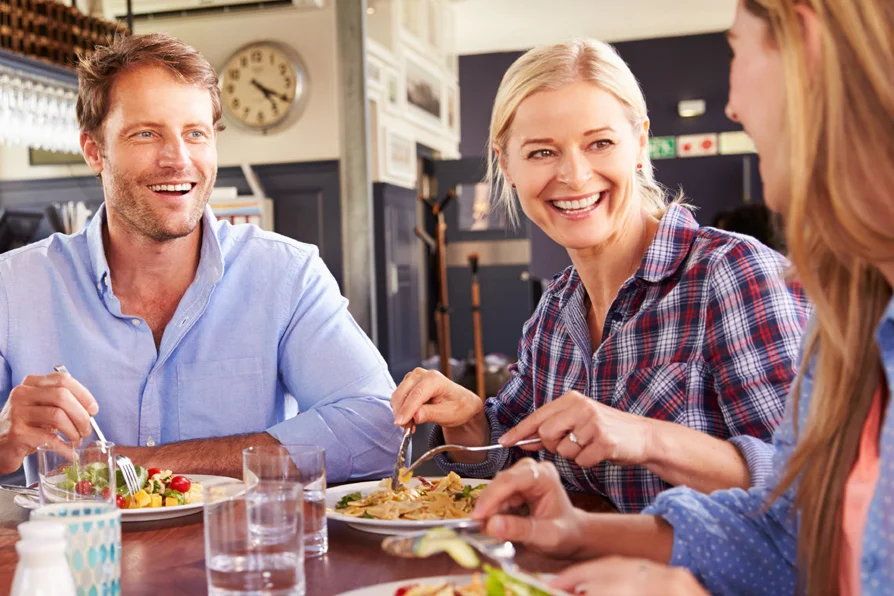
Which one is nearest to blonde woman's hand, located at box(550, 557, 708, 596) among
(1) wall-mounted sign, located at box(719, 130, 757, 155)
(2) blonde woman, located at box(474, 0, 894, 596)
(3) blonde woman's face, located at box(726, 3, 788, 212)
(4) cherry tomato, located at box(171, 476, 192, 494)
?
(2) blonde woman, located at box(474, 0, 894, 596)

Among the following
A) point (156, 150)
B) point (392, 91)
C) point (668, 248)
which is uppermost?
point (392, 91)

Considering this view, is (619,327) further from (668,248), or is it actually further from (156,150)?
(156,150)

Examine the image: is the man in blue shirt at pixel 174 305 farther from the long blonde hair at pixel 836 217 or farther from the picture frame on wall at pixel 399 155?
the picture frame on wall at pixel 399 155

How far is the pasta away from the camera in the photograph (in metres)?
1.24

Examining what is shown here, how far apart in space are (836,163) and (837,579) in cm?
44

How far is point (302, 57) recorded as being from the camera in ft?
19.6

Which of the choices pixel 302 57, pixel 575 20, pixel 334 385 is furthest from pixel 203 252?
pixel 575 20

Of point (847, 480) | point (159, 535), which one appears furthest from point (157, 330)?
point (847, 480)

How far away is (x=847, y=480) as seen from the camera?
0.92 meters

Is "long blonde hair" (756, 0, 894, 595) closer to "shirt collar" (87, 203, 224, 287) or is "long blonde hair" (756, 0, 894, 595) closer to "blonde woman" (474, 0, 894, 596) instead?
"blonde woman" (474, 0, 894, 596)

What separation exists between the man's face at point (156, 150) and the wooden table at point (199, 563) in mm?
873

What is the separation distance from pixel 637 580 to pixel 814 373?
1.25 feet

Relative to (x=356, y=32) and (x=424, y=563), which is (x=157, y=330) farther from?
(x=356, y=32)

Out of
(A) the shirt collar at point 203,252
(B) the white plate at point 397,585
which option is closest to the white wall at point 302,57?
(A) the shirt collar at point 203,252
